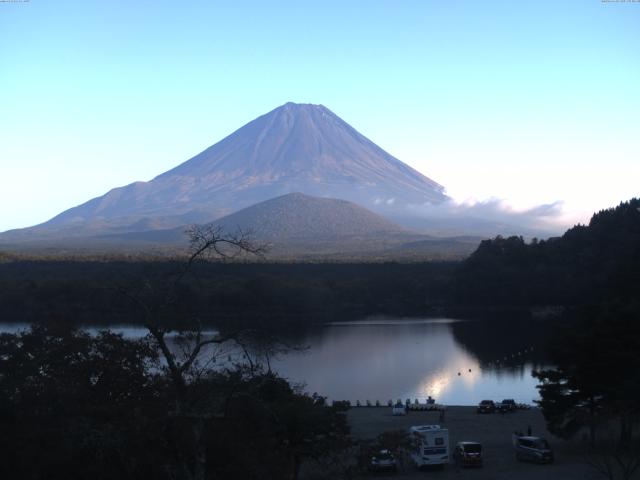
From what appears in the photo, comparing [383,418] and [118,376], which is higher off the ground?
[118,376]

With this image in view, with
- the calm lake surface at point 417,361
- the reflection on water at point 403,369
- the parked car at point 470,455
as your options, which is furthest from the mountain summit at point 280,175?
the parked car at point 470,455

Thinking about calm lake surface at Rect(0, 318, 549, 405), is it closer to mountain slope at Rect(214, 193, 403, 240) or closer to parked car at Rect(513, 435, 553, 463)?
parked car at Rect(513, 435, 553, 463)

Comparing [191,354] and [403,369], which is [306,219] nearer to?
[403,369]

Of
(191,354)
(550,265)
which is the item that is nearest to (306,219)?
(550,265)

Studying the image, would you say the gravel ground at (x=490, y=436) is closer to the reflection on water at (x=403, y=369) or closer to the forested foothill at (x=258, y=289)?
the reflection on water at (x=403, y=369)

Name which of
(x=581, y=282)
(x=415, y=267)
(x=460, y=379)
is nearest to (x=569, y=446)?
(x=460, y=379)

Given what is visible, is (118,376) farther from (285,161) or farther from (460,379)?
(285,161)

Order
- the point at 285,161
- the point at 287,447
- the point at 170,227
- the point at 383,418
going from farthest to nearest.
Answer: the point at 285,161, the point at 170,227, the point at 383,418, the point at 287,447
